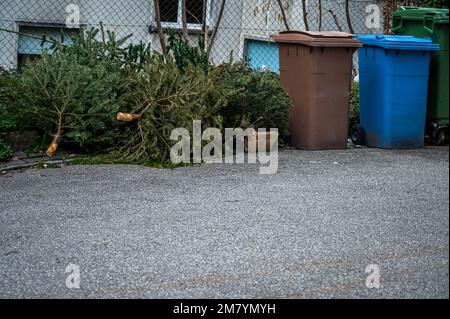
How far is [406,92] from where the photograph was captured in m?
9.79

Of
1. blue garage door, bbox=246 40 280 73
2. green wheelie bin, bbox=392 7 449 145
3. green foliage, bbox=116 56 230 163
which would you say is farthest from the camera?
blue garage door, bbox=246 40 280 73

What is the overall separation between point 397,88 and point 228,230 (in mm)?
4191

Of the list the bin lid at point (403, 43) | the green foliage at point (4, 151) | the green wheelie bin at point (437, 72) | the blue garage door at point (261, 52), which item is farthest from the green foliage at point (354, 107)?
the green foliage at point (4, 151)

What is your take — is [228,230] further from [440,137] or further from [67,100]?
[440,137]

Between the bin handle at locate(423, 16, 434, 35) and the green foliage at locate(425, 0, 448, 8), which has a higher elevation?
the green foliage at locate(425, 0, 448, 8)

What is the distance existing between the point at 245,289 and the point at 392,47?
17.8ft

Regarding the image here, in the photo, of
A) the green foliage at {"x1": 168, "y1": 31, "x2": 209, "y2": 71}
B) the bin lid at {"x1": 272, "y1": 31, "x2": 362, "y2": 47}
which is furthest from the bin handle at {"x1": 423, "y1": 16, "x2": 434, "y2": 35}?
the green foliage at {"x1": 168, "y1": 31, "x2": 209, "y2": 71}

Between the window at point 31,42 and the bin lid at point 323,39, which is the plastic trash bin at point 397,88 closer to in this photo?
the bin lid at point 323,39

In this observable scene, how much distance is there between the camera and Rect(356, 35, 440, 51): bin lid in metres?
9.68

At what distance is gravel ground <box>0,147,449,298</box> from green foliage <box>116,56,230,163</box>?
0.42 m

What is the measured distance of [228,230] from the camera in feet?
20.5

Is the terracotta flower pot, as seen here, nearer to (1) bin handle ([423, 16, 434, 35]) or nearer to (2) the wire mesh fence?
(1) bin handle ([423, 16, 434, 35])

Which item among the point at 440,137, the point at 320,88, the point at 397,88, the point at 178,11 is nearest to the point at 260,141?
the point at 320,88
